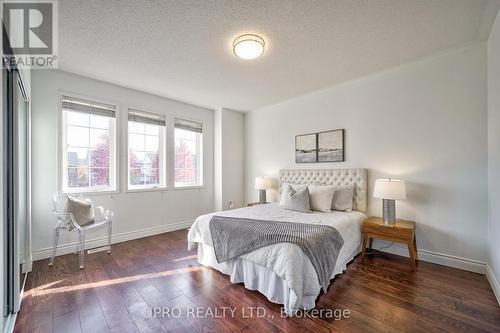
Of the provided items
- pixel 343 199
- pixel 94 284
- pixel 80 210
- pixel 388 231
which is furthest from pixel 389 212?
pixel 80 210

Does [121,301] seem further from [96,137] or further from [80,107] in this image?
[80,107]

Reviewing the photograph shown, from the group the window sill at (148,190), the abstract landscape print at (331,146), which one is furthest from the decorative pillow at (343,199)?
the window sill at (148,190)

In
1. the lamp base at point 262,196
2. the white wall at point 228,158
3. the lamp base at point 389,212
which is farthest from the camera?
the white wall at point 228,158

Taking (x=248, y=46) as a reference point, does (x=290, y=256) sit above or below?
below

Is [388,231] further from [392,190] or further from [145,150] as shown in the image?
[145,150]

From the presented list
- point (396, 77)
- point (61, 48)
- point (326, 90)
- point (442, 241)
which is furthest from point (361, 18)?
point (61, 48)

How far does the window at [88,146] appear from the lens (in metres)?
3.20

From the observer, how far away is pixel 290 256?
5.99 ft

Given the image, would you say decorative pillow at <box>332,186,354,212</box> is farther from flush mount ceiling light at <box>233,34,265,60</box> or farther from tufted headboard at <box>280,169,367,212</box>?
flush mount ceiling light at <box>233,34,265,60</box>

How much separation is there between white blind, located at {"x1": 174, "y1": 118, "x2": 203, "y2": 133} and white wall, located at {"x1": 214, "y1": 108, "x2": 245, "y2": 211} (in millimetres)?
396

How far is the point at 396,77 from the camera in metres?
3.05

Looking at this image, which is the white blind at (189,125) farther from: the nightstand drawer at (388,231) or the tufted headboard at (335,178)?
the nightstand drawer at (388,231)

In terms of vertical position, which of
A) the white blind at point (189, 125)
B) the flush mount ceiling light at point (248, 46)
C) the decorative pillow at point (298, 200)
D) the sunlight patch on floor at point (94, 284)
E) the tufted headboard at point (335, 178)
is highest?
the flush mount ceiling light at point (248, 46)

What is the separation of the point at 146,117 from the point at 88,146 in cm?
105
